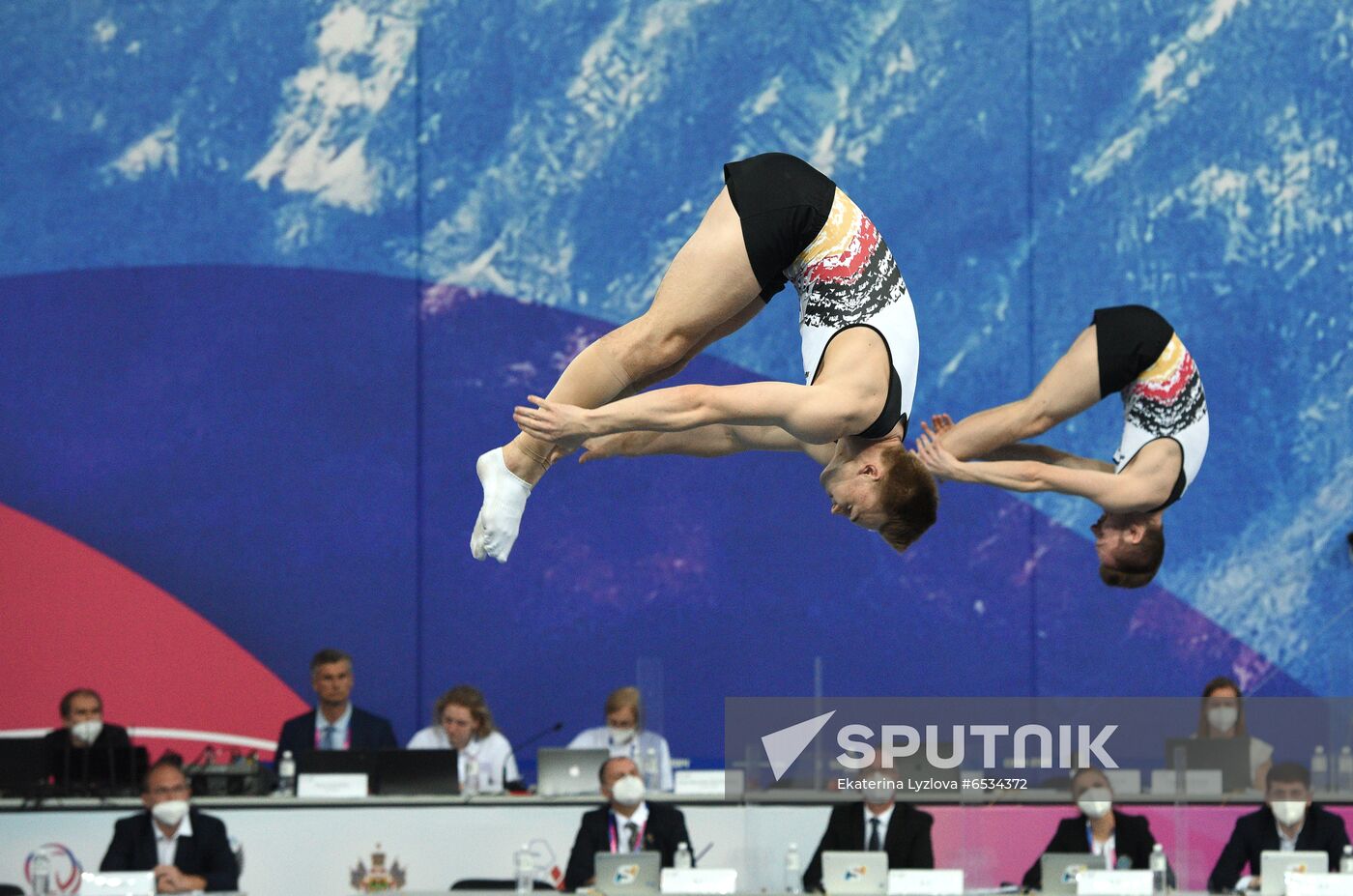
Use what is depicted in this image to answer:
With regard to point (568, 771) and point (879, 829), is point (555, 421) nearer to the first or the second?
point (879, 829)

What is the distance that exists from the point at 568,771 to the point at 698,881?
1.60 metres

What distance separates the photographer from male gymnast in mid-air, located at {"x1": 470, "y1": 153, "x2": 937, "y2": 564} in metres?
5.25

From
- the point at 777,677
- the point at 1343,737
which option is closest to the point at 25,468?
the point at 777,677

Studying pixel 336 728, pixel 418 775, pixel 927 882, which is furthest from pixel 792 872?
pixel 336 728

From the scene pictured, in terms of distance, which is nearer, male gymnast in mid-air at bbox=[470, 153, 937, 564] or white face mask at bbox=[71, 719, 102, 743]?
male gymnast in mid-air at bbox=[470, 153, 937, 564]

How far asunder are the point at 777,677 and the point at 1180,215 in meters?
4.03

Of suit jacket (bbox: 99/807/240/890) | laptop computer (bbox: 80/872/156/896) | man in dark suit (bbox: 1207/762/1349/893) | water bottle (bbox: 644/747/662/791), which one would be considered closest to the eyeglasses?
suit jacket (bbox: 99/807/240/890)

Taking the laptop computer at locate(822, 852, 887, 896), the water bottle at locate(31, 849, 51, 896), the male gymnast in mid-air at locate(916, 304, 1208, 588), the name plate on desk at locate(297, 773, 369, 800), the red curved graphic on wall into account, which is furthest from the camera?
the red curved graphic on wall

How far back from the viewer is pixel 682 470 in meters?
11.4

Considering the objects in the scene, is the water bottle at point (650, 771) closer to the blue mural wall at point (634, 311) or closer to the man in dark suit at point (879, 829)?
the man in dark suit at point (879, 829)

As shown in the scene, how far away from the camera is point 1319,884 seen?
7.29 m

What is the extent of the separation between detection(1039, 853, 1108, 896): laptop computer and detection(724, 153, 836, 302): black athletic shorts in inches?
142

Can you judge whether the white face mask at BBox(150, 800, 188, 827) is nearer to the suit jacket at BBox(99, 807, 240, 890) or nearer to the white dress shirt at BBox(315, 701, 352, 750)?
the suit jacket at BBox(99, 807, 240, 890)

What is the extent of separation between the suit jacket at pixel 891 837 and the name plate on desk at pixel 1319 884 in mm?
1636
